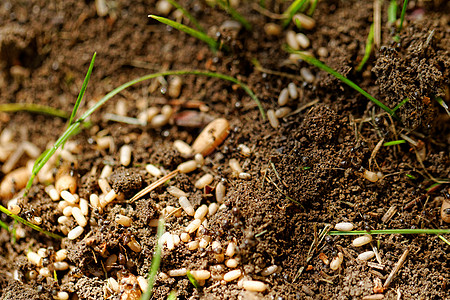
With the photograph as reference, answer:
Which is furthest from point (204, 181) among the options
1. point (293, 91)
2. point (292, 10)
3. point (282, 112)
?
point (292, 10)

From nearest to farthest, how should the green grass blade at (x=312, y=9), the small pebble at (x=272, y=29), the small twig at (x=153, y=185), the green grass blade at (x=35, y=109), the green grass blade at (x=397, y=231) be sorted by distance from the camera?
the green grass blade at (x=397, y=231) → the small twig at (x=153, y=185) → the green grass blade at (x=312, y=9) → the small pebble at (x=272, y=29) → the green grass blade at (x=35, y=109)

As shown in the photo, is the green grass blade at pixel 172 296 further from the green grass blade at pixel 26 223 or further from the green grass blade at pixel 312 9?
the green grass blade at pixel 312 9

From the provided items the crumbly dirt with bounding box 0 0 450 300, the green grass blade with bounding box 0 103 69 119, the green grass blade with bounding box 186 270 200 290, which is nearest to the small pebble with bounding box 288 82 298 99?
the crumbly dirt with bounding box 0 0 450 300

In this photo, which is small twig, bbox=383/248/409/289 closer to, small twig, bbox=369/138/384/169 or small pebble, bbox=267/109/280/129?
small twig, bbox=369/138/384/169

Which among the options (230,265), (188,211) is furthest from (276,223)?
(188,211)

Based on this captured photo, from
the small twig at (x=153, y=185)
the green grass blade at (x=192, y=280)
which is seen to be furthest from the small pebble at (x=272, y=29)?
the green grass blade at (x=192, y=280)

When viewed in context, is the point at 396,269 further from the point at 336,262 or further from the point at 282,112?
the point at 282,112
